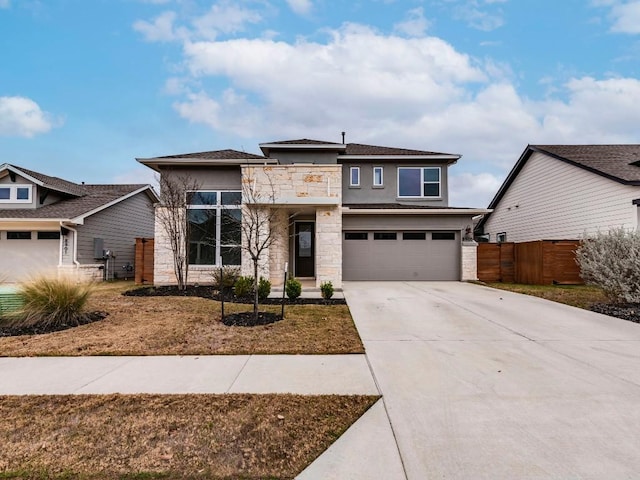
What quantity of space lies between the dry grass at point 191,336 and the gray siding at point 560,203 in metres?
9.60

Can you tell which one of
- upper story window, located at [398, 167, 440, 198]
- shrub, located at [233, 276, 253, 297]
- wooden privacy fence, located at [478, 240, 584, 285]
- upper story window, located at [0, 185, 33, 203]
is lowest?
shrub, located at [233, 276, 253, 297]

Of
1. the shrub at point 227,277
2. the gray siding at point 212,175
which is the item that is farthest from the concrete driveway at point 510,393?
the gray siding at point 212,175

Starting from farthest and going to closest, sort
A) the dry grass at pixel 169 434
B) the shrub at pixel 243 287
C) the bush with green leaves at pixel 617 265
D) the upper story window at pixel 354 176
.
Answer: the upper story window at pixel 354 176, the shrub at pixel 243 287, the bush with green leaves at pixel 617 265, the dry grass at pixel 169 434

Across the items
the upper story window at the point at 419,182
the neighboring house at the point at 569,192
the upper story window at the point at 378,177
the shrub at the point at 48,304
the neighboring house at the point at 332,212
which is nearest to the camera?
the shrub at the point at 48,304

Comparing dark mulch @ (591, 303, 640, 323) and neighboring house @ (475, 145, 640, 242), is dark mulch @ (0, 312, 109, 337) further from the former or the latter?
neighboring house @ (475, 145, 640, 242)

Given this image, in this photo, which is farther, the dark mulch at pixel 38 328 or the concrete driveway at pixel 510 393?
the dark mulch at pixel 38 328

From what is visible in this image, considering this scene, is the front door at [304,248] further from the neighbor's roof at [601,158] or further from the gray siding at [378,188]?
the neighbor's roof at [601,158]

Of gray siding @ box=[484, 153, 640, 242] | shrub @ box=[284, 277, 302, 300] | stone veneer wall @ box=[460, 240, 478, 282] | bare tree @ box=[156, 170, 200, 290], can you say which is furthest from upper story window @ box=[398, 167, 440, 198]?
bare tree @ box=[156, 170, 200, 290]

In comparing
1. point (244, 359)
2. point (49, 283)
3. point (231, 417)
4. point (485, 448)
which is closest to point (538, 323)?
point (485, 448)

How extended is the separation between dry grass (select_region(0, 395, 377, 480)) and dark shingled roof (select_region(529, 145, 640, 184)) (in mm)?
15342

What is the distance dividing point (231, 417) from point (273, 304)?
620 cm

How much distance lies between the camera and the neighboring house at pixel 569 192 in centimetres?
1354

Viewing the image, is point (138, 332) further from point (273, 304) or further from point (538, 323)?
point (538, 323)

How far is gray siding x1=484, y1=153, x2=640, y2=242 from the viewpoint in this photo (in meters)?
13.6
